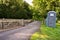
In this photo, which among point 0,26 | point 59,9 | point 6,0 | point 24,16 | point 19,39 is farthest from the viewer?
point 24,16

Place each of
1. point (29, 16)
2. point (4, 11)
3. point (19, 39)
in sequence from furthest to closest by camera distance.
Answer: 1. point (29, 16)
2. point (4, 11)
3. point (19, 39)

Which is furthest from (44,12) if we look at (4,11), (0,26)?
(4,11)

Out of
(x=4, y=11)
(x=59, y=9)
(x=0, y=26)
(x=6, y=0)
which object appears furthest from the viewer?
(x=4, y=11)

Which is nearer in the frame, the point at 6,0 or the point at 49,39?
the point at 49,39

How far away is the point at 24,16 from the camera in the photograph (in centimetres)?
6844

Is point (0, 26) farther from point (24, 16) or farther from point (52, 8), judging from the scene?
point (24, 16)

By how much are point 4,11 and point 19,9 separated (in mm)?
4750

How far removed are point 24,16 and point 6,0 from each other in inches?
1977

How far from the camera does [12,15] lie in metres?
64.2

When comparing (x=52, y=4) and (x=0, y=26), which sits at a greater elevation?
(x=52, y=4)

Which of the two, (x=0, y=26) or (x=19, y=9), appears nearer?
(x=0, y=26)

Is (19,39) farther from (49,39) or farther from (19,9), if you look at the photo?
(19,9)

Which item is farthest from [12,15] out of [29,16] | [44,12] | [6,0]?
[6,0]

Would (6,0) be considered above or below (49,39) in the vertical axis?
above
